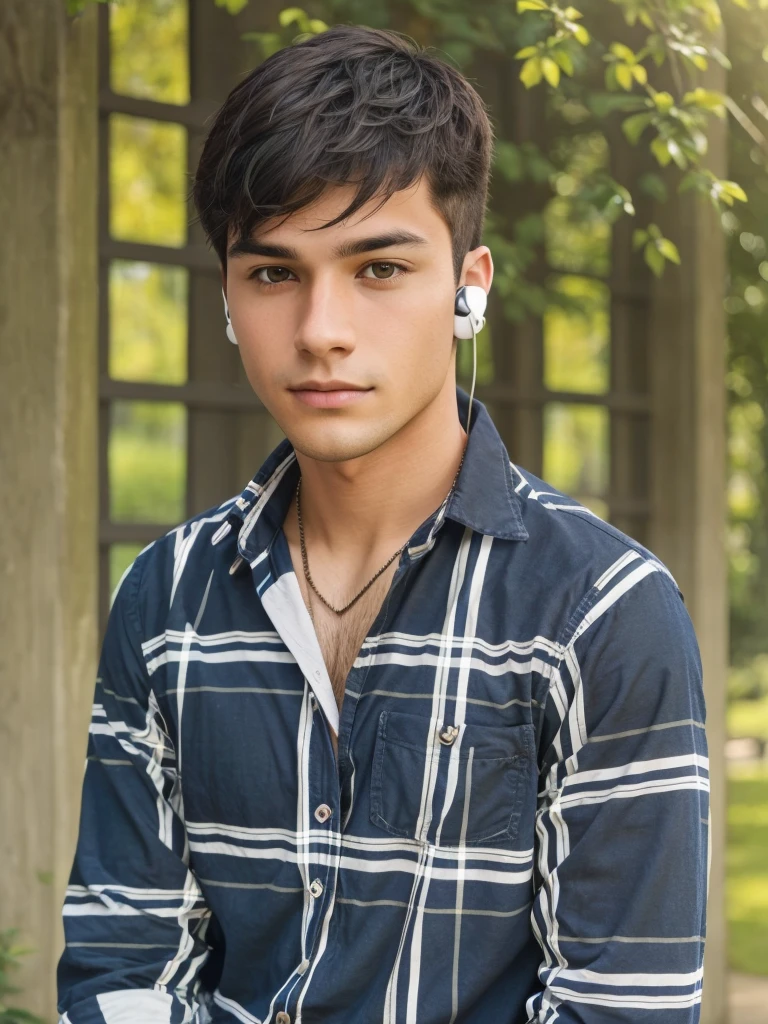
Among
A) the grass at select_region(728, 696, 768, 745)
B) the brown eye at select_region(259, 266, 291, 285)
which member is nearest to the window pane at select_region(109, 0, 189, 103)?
the brown eye at select_region(259, 266, 291, 285)

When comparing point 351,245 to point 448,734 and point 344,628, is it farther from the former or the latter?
point 448,734

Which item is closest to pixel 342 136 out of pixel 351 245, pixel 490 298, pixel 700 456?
pixel 351 245

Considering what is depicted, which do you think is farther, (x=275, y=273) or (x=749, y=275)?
(x=749, y=275)

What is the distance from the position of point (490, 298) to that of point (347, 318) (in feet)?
7.81

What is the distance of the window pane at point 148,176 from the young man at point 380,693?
1.58m

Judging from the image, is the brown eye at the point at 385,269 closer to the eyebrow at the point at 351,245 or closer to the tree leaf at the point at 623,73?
the eyebrow at the point at 351,245

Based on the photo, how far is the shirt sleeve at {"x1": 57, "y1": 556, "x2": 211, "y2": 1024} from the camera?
1.87 meters

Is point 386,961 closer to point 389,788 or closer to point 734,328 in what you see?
point 389,788

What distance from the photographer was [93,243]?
9.29 ft

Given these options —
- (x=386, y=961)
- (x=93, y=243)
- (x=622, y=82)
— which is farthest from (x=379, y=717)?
(x=622, y=82)

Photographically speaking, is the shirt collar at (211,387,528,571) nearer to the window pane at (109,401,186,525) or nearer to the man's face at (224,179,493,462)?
the man's face at (224,179,493,462)

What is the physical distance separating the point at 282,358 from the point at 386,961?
33.1 inches

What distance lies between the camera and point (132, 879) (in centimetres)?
190

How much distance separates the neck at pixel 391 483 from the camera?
6.22 ft
